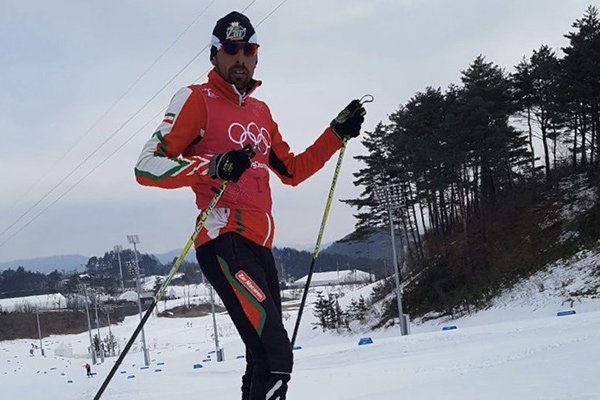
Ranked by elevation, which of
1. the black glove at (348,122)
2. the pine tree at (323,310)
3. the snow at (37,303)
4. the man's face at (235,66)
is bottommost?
the snow at (37,303)

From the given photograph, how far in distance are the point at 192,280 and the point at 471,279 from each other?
122 m

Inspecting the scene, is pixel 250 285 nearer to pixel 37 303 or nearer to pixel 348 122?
pixel 348 122

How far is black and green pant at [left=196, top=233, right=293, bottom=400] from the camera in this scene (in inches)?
99.5

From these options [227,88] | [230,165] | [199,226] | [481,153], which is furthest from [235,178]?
[481,153]

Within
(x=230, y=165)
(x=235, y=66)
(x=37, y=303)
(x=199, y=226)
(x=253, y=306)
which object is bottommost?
(x=37, y=303)

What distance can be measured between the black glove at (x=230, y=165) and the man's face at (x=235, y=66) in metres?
0.56

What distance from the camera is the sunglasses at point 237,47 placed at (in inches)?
113

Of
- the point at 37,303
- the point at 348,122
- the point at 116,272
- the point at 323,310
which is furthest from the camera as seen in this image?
the point at 116,272

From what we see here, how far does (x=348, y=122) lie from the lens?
338 cm

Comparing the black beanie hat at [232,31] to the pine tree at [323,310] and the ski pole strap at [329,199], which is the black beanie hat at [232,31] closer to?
the ski pole strap at [329,199]

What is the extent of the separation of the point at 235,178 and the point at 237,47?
2.53 feet

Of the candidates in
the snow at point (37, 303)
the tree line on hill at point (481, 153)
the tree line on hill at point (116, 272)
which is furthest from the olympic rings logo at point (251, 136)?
the tree line on hill at point (116, 272)

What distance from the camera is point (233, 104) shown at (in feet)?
9.57

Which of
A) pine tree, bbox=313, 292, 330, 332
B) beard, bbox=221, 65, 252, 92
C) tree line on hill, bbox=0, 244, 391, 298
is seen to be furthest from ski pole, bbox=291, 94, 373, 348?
tree line on hill, bbox=0, 244, 391, 298
